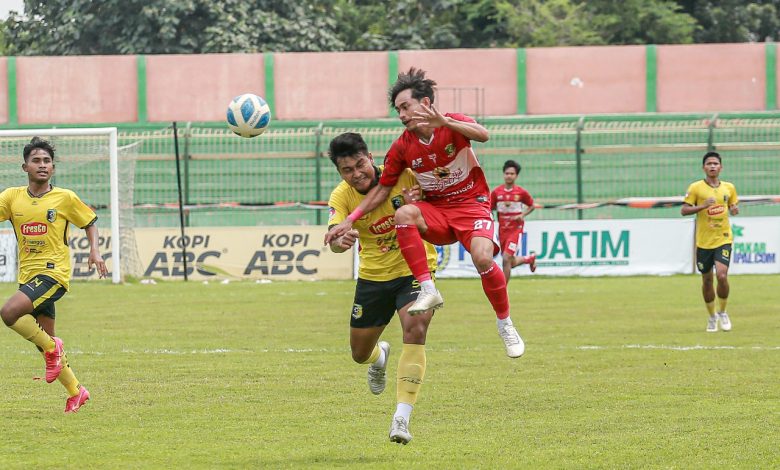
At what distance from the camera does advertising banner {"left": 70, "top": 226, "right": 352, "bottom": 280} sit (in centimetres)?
2538

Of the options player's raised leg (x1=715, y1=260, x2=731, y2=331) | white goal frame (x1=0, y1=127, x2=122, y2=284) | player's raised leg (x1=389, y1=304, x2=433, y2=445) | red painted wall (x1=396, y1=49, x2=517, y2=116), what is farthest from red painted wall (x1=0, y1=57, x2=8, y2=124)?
player's raised leg (x1=389, y1=304, x2=433, y2=445)

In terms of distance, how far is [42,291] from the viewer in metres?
10.0

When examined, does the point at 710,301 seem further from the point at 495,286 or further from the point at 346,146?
the point at 346,146

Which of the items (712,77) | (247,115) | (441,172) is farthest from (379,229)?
(712,77)

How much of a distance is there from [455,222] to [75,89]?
101 ft

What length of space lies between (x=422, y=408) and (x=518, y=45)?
3444 centimetres

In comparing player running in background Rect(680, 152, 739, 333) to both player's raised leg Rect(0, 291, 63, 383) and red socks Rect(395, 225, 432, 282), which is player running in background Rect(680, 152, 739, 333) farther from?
player's raised leg Rect(0, 291, 63, 383)

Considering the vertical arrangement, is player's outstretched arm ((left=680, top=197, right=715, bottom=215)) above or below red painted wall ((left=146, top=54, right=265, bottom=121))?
below

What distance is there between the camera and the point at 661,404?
9.84 meters

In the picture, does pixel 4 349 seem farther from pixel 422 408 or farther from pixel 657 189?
pixel 657 189

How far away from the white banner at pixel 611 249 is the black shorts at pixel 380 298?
53.1 feet

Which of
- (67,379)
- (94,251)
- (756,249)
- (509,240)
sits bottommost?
(756,249)

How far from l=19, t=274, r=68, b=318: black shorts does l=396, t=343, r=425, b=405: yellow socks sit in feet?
10.5

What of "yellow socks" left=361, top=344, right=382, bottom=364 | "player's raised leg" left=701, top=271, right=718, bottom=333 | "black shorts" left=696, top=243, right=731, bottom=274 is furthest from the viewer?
"black shorts" left=696, top=243, right=731, bottom=274
